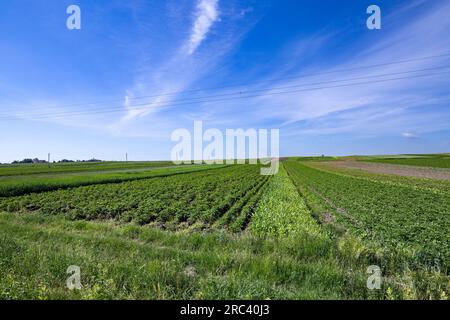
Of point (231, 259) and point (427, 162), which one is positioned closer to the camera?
point (231, 259)

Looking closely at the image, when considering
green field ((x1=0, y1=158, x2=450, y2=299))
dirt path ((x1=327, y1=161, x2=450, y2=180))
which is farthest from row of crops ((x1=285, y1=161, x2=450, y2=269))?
dirt path ((x1=327, y1=161, x2=450, y2=180))

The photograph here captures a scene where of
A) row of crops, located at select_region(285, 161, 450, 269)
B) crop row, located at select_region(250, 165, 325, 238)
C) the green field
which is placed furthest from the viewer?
crop row, located at select_region(250, 165, 325, 238)

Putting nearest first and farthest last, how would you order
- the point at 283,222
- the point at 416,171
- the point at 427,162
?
the point at 283,222, the point at 416,171, the point at 427,162

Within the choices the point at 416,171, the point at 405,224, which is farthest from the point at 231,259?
the point at 416,171

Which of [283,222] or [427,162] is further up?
[427,162]

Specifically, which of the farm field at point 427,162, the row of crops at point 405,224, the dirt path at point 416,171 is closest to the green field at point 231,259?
the row of crops at point 405,224

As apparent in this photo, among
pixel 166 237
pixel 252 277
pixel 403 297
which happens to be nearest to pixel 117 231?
pixel 166 237

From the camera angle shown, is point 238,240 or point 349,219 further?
point 349,219

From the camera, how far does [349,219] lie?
11617 mm

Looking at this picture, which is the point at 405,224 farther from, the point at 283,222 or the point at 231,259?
the point at 231,259

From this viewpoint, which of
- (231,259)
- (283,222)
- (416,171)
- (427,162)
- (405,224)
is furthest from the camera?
(427,162)

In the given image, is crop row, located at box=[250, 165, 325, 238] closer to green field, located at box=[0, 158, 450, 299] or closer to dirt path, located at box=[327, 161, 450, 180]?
green field, located at box=[0, 158, 450, 299]
